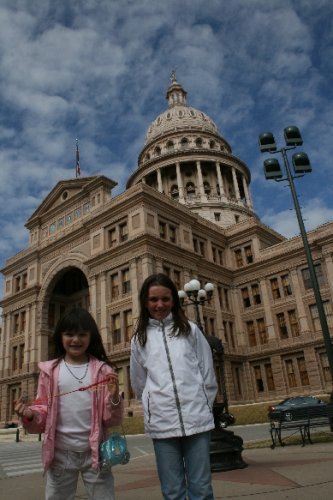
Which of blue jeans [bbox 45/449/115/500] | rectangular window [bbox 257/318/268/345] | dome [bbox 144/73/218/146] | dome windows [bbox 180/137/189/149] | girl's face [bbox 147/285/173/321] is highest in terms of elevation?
dome [bbox 144/73/218/146]

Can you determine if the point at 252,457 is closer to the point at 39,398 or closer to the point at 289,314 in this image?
the point at 39,398

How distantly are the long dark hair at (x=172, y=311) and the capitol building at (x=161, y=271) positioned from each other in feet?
89.4

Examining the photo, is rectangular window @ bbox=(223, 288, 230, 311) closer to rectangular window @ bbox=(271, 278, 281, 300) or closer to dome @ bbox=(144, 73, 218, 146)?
rectangular window @ bbox=(271, 278, 281, 300)

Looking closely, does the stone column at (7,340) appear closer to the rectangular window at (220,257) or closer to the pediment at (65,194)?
the pediment at (65,194)

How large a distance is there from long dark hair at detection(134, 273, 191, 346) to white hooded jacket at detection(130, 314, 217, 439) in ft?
0.15

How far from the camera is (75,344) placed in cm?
378

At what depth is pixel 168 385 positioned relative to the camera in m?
3.47

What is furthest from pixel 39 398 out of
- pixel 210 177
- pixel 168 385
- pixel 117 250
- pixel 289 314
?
pixel 210 177

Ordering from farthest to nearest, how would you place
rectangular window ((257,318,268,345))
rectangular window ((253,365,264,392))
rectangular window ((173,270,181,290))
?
rectangular window ((257,318,268,345)) → rectangular window ((253,365,264,392)) → rectangular window ((173,270,181,290))

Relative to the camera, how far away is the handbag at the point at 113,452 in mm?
3293

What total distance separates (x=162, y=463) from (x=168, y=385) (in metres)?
0.59

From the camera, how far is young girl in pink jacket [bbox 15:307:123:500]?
3.40 metres

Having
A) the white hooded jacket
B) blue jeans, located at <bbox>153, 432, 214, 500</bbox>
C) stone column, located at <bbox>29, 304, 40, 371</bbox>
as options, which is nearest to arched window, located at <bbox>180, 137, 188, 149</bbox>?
stone column, located at <bbox>29, 304, 40, 371</bbox>

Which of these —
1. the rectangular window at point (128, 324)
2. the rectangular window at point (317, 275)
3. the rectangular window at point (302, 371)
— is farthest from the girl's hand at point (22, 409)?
the rectangular window at point (317, 275)
